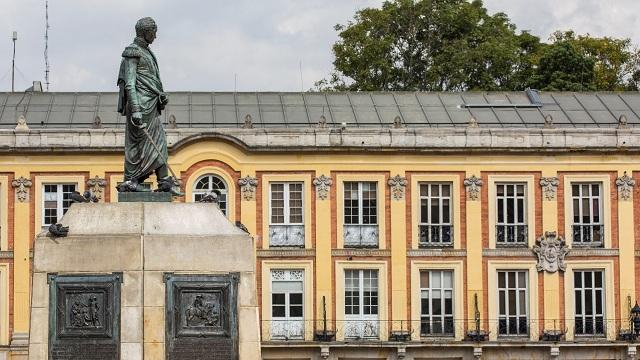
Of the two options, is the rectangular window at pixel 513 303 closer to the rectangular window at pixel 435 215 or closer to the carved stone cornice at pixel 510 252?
the carved stone cornice at pixel 510 252

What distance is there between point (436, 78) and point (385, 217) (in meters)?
24.4

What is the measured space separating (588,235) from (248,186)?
12.5 meters

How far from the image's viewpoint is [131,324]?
93.7 ft

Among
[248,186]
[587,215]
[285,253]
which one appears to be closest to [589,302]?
[587,215]

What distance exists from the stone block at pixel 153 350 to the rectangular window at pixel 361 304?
117ft

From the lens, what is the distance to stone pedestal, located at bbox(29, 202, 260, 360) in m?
28.5

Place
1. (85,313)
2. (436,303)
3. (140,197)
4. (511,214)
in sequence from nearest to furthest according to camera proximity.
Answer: (85,313), (140,197), (436,303), (511,214)

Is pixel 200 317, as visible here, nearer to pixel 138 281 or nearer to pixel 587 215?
pixel 138 281

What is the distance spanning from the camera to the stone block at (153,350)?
28562 millimetres

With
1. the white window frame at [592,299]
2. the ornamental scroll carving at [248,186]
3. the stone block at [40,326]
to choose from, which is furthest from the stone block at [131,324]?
the white window frame at [592,299]

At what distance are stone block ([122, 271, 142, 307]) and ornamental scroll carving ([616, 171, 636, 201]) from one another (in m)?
39.0

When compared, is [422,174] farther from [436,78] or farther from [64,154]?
[436,78]

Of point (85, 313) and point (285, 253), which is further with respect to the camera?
point (285, 253)

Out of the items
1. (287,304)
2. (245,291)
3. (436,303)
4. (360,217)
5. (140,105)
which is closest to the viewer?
(245,291)
